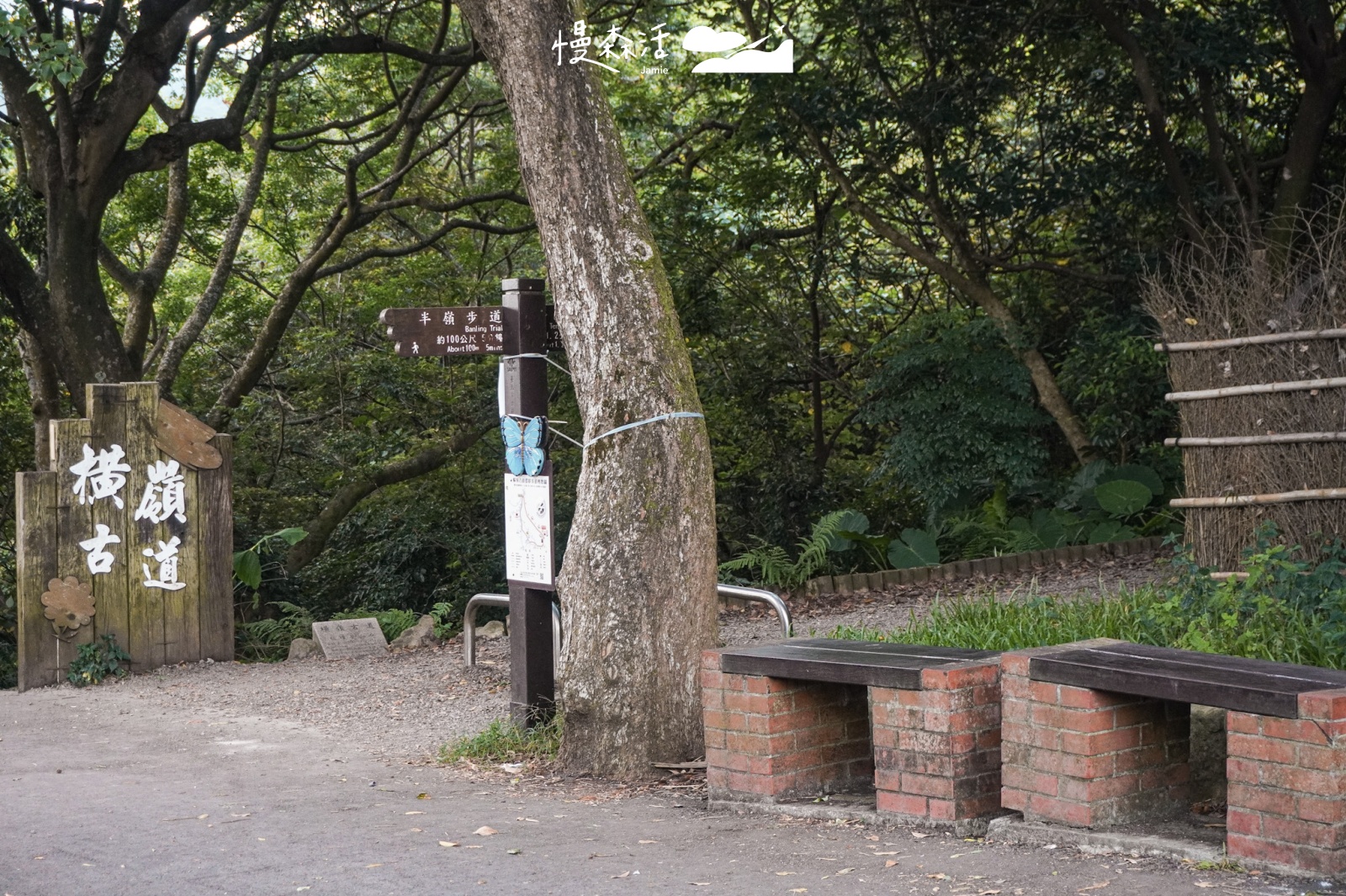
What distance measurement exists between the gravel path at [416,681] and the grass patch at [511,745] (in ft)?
0.77

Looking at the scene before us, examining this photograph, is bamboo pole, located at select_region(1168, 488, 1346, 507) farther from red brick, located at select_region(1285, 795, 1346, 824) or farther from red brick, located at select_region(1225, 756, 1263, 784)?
red brick, located at select_region(1285, 795, 1346, 824)

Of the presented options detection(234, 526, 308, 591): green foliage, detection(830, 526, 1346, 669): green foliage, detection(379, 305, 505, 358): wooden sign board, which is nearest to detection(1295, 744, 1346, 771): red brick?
detection(830, 526, 1346, 669): green foliage

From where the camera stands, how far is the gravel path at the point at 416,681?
27.5ft

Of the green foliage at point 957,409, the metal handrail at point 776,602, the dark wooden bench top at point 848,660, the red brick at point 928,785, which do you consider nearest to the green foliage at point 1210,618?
the metal handrail at point 776,602

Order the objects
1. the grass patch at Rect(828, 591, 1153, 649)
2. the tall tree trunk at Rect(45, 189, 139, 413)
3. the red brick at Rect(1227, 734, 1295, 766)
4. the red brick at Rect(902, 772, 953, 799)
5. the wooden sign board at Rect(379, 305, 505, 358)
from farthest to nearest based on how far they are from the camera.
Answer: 1. the tall tree trunk at Rect(45, 189, 139, 413)
2. the wooden sign board at Rect(379, 305, 505, 358)
3. the grass patch at Rect(828, 591, 1153, 649)
4. the red brick at Rect(902, 772, 953, 799)
5. the red brick at Rect(1227, 734, 1295, 766)

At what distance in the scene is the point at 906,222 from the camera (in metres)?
15.3

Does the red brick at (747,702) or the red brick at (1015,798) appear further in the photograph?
the red brick at (747,702)

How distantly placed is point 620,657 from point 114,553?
18.6 feet

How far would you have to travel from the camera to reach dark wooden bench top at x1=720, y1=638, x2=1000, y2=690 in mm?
5156

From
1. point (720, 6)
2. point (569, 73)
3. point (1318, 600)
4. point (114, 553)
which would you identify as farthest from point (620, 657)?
point (720, 6)

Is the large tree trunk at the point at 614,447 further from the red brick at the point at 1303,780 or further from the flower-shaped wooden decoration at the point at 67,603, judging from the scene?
the flower-shaped wooden decoration at the point at 67,603

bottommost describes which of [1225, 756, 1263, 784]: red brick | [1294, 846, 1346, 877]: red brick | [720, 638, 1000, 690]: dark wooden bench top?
[1294, 846, 1346, 877]: red brick

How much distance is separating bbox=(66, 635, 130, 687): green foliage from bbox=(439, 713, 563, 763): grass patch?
4097 mm

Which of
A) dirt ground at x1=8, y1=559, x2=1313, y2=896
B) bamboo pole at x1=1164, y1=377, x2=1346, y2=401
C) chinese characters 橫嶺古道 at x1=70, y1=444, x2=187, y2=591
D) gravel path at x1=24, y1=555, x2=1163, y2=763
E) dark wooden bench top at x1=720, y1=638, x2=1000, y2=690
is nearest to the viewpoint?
dirt ground at x1=8, y1=559, x2=1313, y2=896
